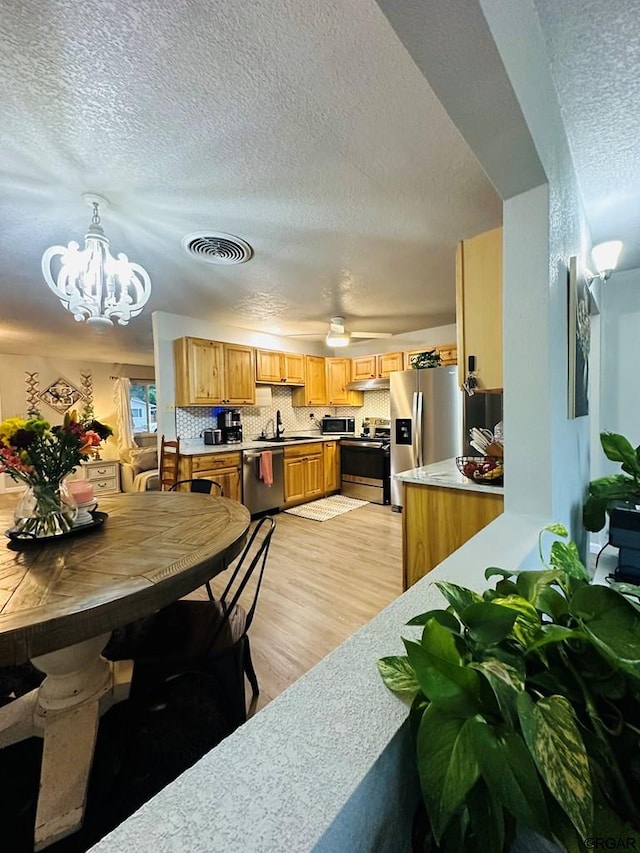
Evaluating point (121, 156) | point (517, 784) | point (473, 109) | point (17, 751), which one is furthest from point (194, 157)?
point (17, 751)

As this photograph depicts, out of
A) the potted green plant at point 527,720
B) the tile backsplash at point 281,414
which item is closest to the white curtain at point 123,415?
the tile backsplash at point 281,414

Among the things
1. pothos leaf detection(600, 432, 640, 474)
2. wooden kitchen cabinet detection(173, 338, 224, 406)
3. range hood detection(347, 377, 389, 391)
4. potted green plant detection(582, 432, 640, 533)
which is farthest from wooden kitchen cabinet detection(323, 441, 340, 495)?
pothos leaf detection(600, 432, 640, 474)

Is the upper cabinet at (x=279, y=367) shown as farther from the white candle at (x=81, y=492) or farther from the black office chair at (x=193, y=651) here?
the black office chair at (x=193, y=651)

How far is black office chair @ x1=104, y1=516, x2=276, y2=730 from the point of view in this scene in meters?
1.20

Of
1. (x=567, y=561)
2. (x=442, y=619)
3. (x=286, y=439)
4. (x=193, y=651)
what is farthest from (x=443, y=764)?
(x=286, y=439)

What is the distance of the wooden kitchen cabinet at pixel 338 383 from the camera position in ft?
18.1

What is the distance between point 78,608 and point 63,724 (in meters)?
0.69

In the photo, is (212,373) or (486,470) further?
(212,373)

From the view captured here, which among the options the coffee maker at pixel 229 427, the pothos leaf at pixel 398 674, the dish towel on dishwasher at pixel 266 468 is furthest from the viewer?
the coffee maker at pixel 229 427

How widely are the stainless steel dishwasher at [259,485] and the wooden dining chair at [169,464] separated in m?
0.76

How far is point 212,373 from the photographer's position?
4.04 m

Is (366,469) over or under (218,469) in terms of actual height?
under

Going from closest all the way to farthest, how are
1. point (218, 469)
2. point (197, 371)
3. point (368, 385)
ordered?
1. point (218, 469)
2. point (197, 371)
3. point (368, 385)

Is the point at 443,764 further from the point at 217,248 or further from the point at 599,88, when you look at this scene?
the point at 217,248
